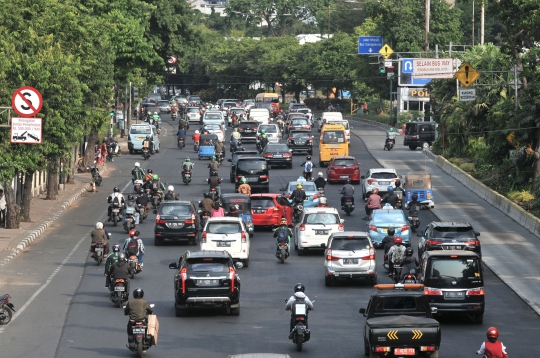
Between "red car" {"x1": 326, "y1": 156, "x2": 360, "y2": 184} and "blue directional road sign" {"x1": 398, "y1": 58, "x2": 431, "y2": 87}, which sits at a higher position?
"blue directional road sign" {"x1": 398, "y1": 58, "x2": 431, "y2": 87}

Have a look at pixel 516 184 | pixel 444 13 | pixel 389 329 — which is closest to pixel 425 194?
pixel 516 184

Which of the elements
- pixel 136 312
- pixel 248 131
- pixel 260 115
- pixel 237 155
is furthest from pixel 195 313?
pixel 260 115

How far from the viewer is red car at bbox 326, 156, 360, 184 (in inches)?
2203

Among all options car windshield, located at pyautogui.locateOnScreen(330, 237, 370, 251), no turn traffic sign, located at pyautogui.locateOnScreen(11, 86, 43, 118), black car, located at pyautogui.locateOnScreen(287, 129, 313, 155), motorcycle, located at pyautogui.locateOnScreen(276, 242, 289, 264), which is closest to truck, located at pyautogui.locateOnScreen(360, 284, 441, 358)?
car windshield, located at pyautogui.locateOnScreen(330, 237, 370, 251)

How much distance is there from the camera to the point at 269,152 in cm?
6331

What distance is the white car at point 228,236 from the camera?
33.1m

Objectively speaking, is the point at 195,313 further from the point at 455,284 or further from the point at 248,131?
the point at 248,131

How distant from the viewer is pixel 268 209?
4153 cm

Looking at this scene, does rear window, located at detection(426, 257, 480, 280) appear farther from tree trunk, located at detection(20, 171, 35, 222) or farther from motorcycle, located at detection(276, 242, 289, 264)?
tree trunk, located at detection(20, 171, 35, 222)

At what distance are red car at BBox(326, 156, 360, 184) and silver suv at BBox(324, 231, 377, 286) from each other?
1014 inches

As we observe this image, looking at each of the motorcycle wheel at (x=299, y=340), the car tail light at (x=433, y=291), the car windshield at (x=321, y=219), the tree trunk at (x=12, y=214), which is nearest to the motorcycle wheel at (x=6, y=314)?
the motorcycle wheel at (x=299, y=340)

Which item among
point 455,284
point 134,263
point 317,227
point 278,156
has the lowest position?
point 134,263

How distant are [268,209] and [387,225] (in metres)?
6.36

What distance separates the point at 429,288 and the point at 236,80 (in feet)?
402
